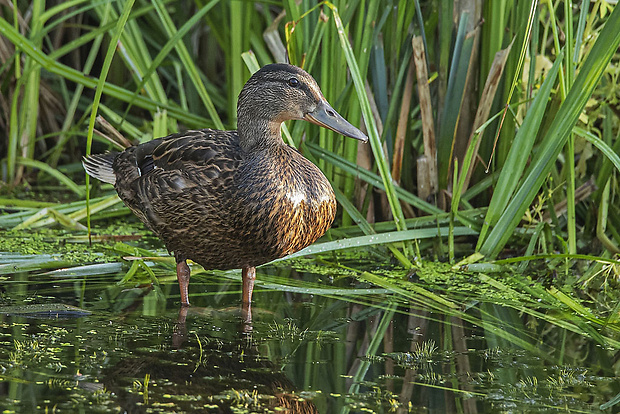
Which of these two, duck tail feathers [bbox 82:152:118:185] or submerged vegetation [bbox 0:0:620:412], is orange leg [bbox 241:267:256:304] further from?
duck tail feathers [bbox 82:152:118:185]

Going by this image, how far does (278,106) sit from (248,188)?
16.6 inches

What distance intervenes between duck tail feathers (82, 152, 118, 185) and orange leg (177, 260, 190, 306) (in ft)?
2.27

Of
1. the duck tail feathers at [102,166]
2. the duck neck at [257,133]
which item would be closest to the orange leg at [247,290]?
the duck neck at [257,133]

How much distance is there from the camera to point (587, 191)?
175 inches

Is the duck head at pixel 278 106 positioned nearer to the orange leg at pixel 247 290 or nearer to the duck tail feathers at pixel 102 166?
the orange leg at pixel 247 290

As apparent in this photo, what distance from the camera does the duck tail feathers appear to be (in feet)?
13.8

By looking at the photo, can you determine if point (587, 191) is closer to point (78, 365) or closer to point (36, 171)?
point (78, 365)

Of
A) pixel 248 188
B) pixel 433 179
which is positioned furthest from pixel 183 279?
pixel 433 179

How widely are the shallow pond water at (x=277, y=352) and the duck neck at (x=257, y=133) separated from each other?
68cm

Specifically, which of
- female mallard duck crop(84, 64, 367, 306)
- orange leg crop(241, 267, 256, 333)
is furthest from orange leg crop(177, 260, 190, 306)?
orange leg crop(241, 267, 256, 333)

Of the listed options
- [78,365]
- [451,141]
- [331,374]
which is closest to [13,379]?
[78,365]

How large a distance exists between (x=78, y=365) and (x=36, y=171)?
3556 mm

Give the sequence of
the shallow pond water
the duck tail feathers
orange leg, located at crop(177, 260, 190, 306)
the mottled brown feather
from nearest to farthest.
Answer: the shallow pond water → the mottled brown feather → orange leg, located at crop(177, 260, 190, 306) → the duck tail feathers

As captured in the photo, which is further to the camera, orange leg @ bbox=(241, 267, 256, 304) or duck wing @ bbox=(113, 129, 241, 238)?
orange leg @ bbox=(241, 267, 256, 304)
